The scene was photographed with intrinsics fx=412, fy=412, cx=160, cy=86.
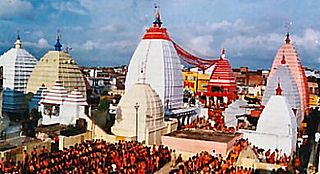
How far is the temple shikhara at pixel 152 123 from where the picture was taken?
44.9 feet

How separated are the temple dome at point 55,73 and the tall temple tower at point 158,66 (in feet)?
9.96

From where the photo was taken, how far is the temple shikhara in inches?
539

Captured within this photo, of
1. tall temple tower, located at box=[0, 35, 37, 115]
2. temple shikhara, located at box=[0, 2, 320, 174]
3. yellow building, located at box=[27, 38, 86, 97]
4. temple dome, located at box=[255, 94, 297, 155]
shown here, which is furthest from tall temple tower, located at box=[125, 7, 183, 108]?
tall temple tower, located at box=[0, 35, 37, 115]

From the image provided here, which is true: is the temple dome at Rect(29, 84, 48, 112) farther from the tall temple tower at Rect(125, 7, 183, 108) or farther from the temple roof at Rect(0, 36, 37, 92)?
the tall temple tower at Rect(125, 7, 183, 108)

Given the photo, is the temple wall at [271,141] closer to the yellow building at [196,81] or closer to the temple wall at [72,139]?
the temple wall at [72,139]

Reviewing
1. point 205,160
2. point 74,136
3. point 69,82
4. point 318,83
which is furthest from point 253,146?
point 318,83

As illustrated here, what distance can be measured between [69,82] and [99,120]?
3394mm

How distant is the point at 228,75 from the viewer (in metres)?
26.7

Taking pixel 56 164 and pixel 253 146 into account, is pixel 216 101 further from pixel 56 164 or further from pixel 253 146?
pixel 56 164

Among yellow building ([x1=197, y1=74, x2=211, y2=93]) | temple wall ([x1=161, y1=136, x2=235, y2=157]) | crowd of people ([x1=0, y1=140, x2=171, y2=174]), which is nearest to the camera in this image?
crowd of people ([x1=0, y1=140, x2=171, y2=174])

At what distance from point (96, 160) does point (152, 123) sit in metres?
4.74

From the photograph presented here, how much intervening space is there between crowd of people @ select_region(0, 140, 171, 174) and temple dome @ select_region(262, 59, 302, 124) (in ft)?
25.4

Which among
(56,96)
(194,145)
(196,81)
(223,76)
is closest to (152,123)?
(194,145)

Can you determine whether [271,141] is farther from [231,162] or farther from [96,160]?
[96,160]
